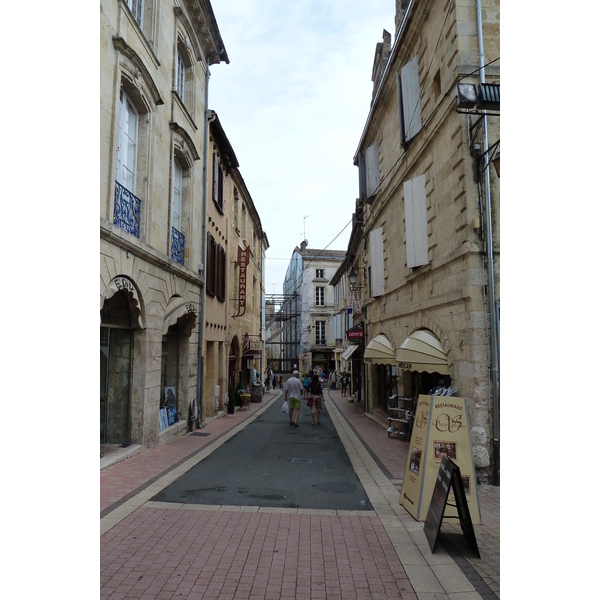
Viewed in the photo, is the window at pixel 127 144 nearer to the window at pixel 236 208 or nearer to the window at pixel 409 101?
the window at pixel 409 101

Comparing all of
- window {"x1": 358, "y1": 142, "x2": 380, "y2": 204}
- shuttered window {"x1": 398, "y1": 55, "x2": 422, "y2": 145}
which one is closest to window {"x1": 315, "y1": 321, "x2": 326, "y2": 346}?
window {"x1": 358, "y1": 142, "x2": 380, "y2": 204}

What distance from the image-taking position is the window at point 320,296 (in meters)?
46.0

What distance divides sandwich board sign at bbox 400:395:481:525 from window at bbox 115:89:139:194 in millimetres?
6911

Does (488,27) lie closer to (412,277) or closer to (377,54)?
(412,277)

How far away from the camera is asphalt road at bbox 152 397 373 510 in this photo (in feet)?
20.2

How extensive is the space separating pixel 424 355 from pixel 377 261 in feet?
20.9

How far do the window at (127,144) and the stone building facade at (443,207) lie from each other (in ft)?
19.8

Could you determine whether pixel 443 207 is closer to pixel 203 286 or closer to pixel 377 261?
pixel 377 261

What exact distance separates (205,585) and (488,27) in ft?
30.0

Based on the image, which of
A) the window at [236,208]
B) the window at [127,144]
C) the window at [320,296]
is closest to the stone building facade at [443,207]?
the window at [127,144]

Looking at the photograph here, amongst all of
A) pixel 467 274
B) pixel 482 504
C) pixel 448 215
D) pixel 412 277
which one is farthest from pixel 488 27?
pixel 482 504

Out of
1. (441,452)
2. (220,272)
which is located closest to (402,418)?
(441,452)

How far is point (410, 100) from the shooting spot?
A: 1077 cm

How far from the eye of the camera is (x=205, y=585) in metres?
3.83
